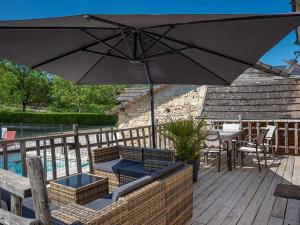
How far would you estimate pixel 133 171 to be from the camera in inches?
160

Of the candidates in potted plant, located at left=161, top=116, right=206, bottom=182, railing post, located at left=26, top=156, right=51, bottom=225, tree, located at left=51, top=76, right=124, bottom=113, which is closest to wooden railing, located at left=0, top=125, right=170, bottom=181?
potted plant, located at left=161, top=116, right=206, bottom=182

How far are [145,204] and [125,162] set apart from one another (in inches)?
91.2

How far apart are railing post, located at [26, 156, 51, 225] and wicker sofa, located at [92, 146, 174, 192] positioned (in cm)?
230

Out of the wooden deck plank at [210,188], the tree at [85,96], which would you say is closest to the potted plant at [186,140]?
the wooden deck plank at [210,188]

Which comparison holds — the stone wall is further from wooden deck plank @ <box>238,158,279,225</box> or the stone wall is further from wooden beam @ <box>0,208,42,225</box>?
wooden beam @ <box>0,208,42,225</box>

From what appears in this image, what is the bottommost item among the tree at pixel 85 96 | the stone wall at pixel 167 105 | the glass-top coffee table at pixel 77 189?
the glass-top coffee table at pixel 77 189

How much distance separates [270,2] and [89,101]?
23.8 meters

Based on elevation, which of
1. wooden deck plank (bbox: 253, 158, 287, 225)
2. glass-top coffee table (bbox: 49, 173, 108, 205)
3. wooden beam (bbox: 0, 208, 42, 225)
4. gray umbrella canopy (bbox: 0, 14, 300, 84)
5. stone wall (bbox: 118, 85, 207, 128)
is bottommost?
wooden deck plank (bbox: 253, 158, 287, 225)

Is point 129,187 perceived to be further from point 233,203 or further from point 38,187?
point 233,203

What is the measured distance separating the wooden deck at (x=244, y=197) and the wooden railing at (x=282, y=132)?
122cm

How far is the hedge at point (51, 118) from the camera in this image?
26873 millimetres

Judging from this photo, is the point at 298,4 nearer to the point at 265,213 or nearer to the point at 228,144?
the point at 228,144

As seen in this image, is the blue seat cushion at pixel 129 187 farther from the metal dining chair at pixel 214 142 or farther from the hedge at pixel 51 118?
the hedge at pixel 51 118

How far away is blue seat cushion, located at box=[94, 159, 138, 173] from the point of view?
4.35 metres
